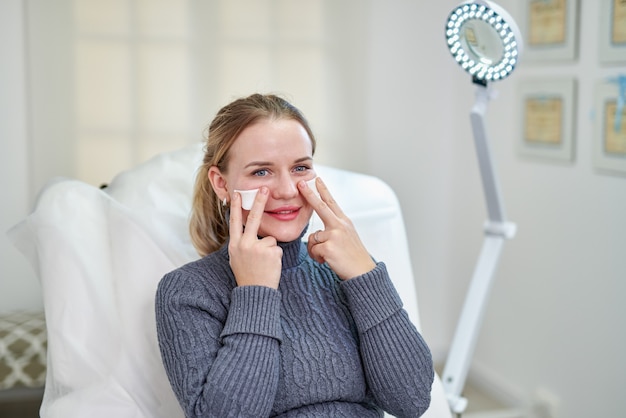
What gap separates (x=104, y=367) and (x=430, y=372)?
653mm

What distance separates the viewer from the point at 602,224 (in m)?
2.47

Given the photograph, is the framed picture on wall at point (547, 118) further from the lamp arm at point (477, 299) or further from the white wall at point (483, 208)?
the lamp arm at point (477, 299)

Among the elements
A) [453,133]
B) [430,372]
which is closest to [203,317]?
[430,372]

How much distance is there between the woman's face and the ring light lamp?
555 millimetres

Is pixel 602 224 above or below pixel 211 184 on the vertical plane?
below

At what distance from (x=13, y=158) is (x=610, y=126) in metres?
1.98

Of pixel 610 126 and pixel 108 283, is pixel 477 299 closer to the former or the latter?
pixel 610 126

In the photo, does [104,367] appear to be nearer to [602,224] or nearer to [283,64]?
[602,224]

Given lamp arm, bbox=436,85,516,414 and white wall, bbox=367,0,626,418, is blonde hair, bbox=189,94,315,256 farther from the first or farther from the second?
white wall, bbox=367,0,626,418

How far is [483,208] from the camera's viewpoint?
3.18 metres

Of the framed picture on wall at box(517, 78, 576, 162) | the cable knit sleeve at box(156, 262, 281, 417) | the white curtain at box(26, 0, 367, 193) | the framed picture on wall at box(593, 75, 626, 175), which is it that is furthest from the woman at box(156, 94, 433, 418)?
the white curtain at box(26, 0, 367, 193)

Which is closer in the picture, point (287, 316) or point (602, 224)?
point (287, 316)

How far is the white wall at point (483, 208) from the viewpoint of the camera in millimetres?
2506

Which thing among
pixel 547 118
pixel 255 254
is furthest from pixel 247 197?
pixel 547 118
